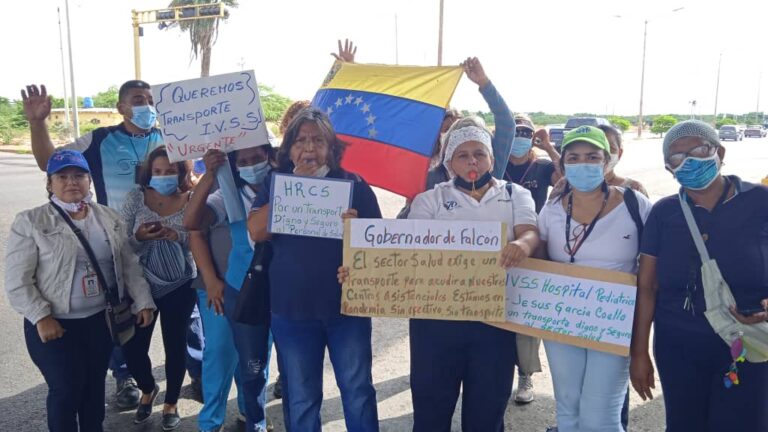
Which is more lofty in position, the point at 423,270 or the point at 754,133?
the point at 754,133

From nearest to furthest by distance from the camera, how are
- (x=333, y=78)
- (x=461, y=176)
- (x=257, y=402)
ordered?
(x=461, y=176), (x=257, y=402), (x=333, y=78)

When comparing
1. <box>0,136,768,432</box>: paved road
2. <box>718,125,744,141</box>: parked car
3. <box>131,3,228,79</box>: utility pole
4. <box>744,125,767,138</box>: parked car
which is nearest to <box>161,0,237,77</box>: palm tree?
<box>131,3,228,79</box>: utility pole

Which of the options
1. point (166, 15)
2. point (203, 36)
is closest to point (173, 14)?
point (166, 15)

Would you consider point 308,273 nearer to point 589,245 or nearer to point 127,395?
point 589,245

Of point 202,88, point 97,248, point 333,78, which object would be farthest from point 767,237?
point 97,248

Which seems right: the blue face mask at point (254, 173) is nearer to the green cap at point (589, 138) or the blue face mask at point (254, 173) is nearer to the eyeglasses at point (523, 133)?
the green cap at point (589, 138)

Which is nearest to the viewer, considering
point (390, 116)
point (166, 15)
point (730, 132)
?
point (390, 116)

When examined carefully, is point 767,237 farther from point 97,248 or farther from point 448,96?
point 97,248

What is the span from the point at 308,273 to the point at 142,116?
2.05 m

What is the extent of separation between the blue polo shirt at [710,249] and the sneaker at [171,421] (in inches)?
115

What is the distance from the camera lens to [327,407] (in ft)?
13.1

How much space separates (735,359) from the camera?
95.3 inches

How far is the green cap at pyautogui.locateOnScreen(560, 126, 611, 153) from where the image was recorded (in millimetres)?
2758

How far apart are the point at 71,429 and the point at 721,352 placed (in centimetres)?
314
